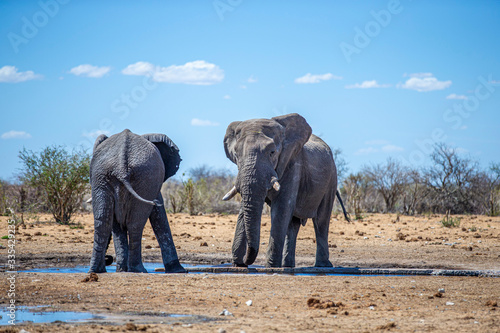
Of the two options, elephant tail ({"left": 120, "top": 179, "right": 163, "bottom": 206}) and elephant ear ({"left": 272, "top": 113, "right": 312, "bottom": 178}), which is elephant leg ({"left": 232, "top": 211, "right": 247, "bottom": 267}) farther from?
elephant tail ({"left": 120, "top": 179, "right": 163, "bottom": 206})

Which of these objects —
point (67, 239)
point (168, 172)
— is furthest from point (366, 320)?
point (67, 239)

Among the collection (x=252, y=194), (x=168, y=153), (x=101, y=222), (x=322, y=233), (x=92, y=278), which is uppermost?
(x=168, y=153)

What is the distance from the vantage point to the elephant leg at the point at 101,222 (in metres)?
9.43

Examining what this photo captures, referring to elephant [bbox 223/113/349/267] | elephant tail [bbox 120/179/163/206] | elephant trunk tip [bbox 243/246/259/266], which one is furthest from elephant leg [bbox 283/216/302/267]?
elephant tail [bbox 120/179/163/206]

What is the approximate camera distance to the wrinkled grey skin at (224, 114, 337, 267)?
9.83 meters

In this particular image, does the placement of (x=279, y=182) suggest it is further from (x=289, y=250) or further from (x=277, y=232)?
(x=289, y=250)

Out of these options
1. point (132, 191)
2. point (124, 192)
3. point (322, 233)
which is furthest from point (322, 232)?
point (132, 191)

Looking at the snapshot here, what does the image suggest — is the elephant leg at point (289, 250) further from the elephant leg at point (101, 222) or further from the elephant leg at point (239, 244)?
the elephant leg at point (101, 222)

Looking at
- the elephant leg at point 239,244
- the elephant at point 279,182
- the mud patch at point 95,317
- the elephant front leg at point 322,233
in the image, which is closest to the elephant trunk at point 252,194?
the elephant at point 279,182

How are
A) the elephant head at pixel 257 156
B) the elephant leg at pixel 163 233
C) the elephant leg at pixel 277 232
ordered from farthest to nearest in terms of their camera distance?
the elephant leg at pixel 277 232 < the elephant leg at pixel 163 233 < the elephant head at pixel 257 156

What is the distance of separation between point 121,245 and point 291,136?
3.28 metres

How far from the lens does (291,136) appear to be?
11.1m

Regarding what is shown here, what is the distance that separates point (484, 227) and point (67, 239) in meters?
12.9

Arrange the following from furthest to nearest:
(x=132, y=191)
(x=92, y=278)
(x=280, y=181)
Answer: (x=280, y=181) < (x=132, y=191) < (x=92, y=278)
